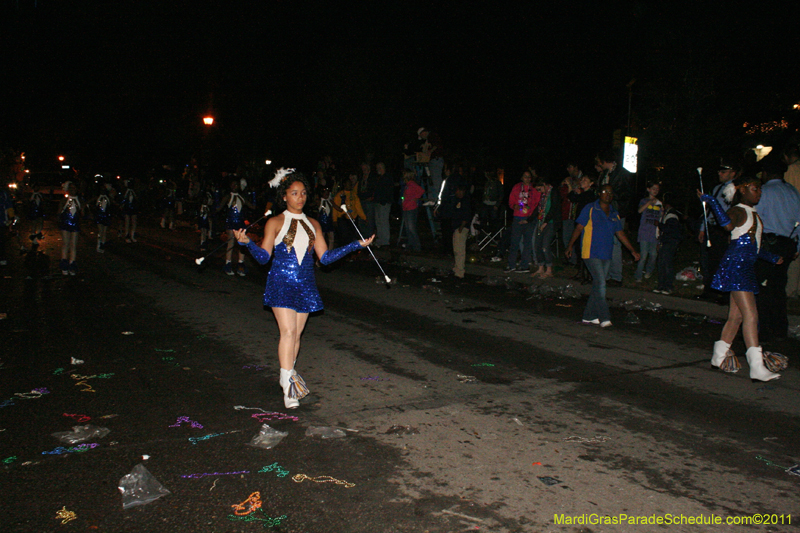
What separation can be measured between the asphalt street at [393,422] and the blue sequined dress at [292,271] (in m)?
0.84

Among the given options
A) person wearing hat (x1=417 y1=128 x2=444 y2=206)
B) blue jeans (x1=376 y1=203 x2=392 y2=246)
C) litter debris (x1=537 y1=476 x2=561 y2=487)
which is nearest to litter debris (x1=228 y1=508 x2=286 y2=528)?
litter debris (x1=537 y1=476 x2=561 y2=487)

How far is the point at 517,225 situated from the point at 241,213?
5650mm

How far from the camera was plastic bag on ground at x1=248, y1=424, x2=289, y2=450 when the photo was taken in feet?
14.4

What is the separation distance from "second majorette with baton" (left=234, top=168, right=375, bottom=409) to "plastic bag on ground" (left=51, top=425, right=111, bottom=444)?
1.37 meters

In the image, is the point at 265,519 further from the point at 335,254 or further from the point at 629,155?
the point at 629,155

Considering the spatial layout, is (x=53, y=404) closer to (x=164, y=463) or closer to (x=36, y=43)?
(x=164, y=463)

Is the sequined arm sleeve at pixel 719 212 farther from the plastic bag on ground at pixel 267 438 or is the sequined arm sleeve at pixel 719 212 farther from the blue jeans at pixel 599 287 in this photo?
the plastic bag on ground at pixel 267 438

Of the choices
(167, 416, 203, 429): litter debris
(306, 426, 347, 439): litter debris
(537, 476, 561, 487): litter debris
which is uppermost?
(537, 476, 561, 487): litter debris

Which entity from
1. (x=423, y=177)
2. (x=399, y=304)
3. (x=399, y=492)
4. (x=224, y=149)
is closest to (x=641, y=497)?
(x=399, y=492)

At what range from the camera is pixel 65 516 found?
136 inches

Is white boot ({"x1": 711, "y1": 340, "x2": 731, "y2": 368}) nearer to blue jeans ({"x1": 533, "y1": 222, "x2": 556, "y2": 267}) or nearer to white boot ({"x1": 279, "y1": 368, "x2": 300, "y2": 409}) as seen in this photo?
white boot ({"x1": 279, "y1": 368, "x2": 300, "y2": 409})

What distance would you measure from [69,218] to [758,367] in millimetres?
12161

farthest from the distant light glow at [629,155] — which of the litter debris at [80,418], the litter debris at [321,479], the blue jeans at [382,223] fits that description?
the litter debris at [80,418]

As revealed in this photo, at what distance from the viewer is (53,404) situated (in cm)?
520
